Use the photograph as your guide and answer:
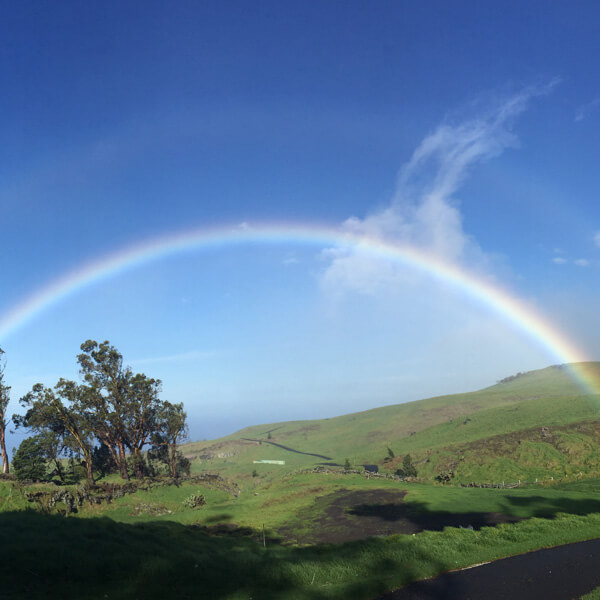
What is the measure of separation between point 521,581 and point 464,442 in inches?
3029

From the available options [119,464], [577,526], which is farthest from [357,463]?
[577,526]

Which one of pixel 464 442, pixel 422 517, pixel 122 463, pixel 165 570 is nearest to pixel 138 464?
pixel 122 463

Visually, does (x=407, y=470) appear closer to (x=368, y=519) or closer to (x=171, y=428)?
(x=368, y=519)

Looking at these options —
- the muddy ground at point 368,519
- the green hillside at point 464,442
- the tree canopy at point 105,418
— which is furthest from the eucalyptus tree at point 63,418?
the green hillside at point 464,442

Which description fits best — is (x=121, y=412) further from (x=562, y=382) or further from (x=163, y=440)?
A: (x=562, y=382)

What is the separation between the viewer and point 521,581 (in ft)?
51.4

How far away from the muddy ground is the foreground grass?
9098 mm

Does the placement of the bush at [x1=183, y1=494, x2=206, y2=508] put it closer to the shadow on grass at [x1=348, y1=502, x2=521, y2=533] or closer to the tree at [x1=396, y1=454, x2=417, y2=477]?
the shadow on grass at [x1=348, y1=502, x2=521, y2=533]

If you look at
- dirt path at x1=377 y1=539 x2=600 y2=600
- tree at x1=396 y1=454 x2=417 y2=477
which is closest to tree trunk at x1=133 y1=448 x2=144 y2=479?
tree at x1=396 y1=454 x2=417 y2=477

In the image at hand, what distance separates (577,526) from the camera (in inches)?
931

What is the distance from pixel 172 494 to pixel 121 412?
16.6 m

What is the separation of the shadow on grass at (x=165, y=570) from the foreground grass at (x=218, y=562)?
42 mm

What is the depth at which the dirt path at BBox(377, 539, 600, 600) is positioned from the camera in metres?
14.6

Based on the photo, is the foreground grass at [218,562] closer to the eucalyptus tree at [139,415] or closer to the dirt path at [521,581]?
the dirt path at [521,581]
